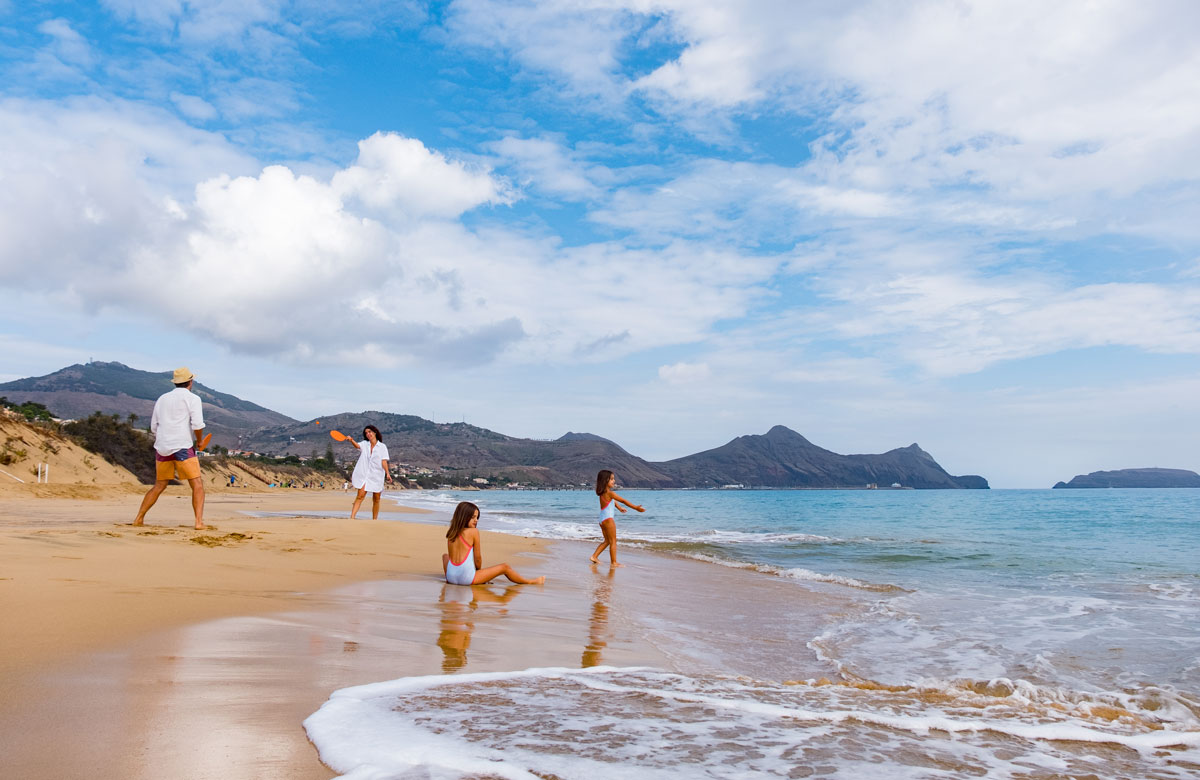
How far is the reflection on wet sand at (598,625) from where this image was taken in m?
4.78

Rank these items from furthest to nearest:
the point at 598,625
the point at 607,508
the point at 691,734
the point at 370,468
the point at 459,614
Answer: the point at 370,468 < the point at 607,508 < the point at 598,625 < the point at 459,614 < the point at 691,734

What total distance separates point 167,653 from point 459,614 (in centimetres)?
254

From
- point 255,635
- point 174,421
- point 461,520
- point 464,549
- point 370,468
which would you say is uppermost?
point 174,421

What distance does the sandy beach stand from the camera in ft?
7.95

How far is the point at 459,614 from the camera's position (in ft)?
19.6

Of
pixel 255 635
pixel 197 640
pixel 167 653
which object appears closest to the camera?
pixel 167 653

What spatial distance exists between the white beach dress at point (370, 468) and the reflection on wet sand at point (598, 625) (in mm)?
6027

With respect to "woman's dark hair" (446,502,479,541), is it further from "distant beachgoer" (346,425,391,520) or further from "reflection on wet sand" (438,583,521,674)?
"distant beachgoer" (346,425,391,520)

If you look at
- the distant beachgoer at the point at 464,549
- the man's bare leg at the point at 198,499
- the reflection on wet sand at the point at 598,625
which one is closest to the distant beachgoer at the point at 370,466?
the man's bare leg at the point at 198,499

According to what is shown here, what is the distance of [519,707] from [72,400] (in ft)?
710

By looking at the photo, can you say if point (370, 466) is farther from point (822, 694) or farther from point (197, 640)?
point (822, 694)

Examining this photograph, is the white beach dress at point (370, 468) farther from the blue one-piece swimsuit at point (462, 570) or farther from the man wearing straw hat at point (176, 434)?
the blue one-piece swimsuit at point (462, 570)

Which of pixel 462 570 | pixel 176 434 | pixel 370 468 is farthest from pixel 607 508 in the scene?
pixel 176 434

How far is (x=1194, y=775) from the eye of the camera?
3.05 m
